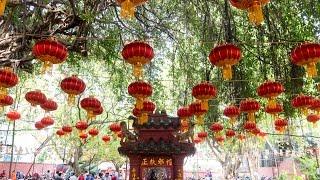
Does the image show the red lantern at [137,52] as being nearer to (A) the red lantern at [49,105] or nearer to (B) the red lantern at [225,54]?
(B) the red lantern at [225,54]

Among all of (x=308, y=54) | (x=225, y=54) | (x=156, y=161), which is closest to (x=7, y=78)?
(x=225, y=54)

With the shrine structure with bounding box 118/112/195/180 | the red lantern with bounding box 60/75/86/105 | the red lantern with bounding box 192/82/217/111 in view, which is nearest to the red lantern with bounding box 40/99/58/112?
the shrine structure with bounding box 118/112/195/180

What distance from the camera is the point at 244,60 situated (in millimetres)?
7676

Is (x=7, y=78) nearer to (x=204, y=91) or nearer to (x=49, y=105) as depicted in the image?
(x=49, y=105)

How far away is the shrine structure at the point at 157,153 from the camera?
7656mm

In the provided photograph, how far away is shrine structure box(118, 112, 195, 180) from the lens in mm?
7656

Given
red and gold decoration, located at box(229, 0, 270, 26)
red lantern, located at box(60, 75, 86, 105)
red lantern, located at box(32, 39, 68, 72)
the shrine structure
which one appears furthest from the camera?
the shrine structure

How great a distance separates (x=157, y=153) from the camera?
7688 millimetres

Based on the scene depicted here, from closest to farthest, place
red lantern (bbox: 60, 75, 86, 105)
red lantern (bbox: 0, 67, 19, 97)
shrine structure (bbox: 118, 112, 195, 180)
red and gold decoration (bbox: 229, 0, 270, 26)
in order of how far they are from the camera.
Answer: red and gold decoration (bbox: 229, 0, 270, 26) → red lantern (bbox: 0, 67, 19, 97) → red lantern (bbox: 60, 75, 86, 105) → shrine structure (bbox: 118, 112, 195, 180)

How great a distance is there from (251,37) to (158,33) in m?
1.77

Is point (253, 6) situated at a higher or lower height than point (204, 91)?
higher

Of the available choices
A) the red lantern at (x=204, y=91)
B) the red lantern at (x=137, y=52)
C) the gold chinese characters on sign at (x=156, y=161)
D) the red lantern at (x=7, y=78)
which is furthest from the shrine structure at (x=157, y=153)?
the red lantern at (x=137, y=52)

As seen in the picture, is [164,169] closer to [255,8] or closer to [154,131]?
[154,131]

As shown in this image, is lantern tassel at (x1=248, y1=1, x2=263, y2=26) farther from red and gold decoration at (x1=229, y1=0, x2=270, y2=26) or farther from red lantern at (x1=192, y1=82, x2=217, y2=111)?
red lantern at (x1=192, y1=82, x2=217, y2=111)
